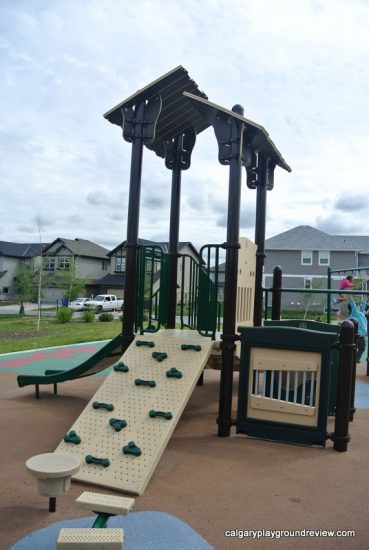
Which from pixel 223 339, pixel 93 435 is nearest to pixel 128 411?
pixel 93 435

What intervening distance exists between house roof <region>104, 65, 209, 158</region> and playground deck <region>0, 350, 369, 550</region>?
3.97 metres

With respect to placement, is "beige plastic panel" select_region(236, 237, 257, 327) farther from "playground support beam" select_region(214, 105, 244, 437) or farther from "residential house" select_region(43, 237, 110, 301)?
"residential house" select_region(43, 237, 110, 301)

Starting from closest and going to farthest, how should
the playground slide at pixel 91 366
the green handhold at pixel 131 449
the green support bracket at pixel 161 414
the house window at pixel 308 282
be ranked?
the green handhold at pixel 131 449, the green support bracket at pixel 161 414, the playground slide at pixel 91 366, the house window at pixel 308 282

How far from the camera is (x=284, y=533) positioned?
333 centimetres

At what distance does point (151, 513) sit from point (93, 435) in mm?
1225

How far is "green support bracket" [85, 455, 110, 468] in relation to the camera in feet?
13.9

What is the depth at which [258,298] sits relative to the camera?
7926mm

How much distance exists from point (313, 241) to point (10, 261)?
1386 inches

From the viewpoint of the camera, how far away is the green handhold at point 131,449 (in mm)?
4289

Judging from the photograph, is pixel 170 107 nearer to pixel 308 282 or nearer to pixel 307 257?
pixel 308 282

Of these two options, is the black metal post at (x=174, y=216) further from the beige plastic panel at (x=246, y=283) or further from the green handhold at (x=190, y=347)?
the green handhold at (x=190, y=347)

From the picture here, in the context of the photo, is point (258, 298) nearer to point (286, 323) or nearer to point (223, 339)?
point (286, 323)

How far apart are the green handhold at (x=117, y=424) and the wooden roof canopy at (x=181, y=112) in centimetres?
339

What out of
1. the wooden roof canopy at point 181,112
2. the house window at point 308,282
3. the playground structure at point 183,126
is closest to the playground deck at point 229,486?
the playground structure at point 183,126
